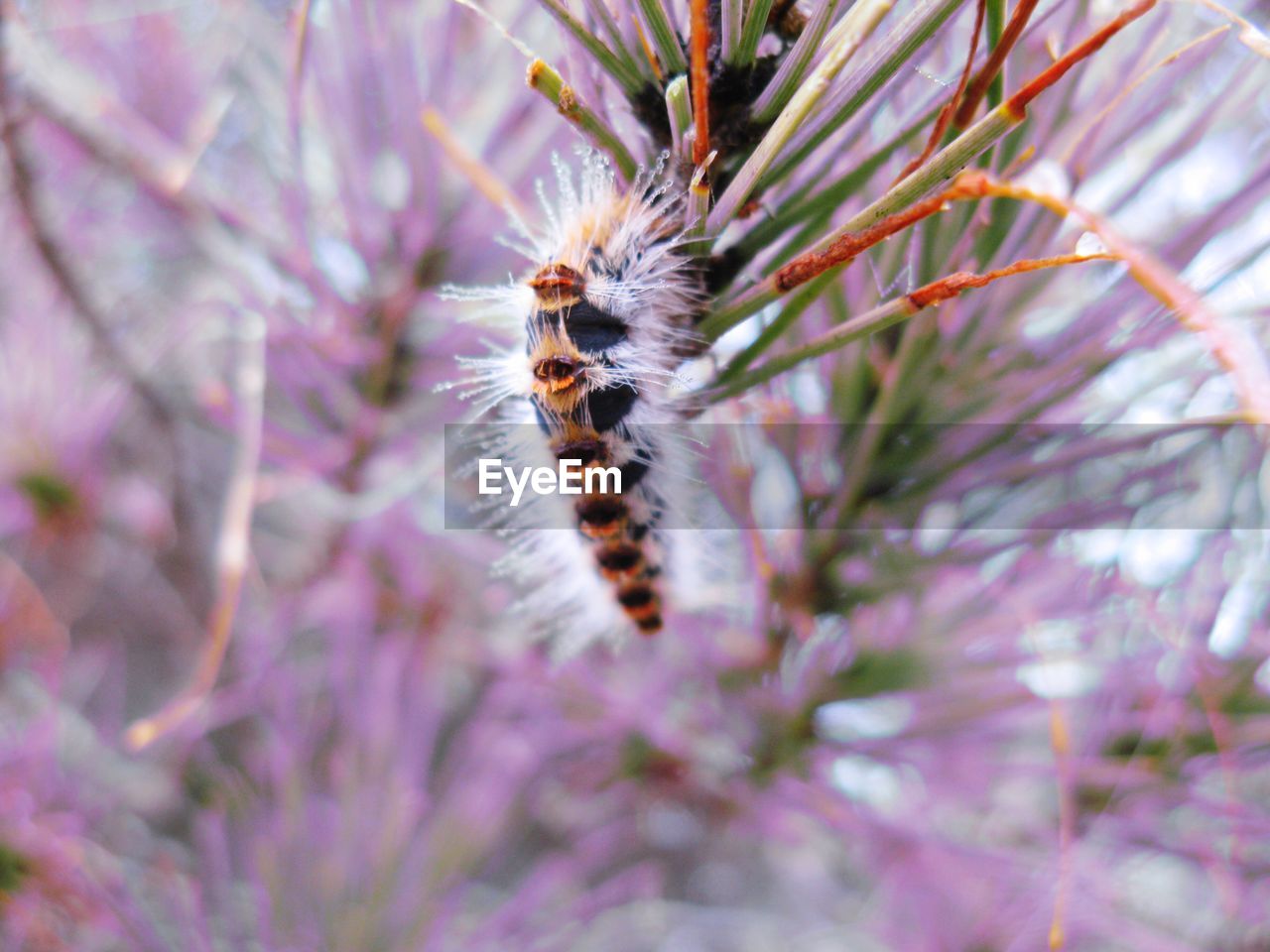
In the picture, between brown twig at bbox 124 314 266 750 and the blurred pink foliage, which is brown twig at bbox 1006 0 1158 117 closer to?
the blurred pink foliage

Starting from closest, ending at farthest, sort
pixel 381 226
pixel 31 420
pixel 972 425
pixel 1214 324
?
pixel 1214 324
pixel 972 425
pixel 381 226
pixel 31 420

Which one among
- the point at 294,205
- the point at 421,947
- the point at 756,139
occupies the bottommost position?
the point at 421,947

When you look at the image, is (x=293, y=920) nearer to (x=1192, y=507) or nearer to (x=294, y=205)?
(x=294, y=205)

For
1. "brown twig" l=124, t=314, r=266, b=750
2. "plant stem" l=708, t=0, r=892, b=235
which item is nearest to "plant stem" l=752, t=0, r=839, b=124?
"plant stem" l=708, t=0, r=892, b=235

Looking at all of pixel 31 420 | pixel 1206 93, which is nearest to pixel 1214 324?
pixel 1206 93

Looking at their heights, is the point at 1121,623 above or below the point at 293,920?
above

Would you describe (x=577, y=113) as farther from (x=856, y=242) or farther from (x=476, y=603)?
(x=476, y=603)
